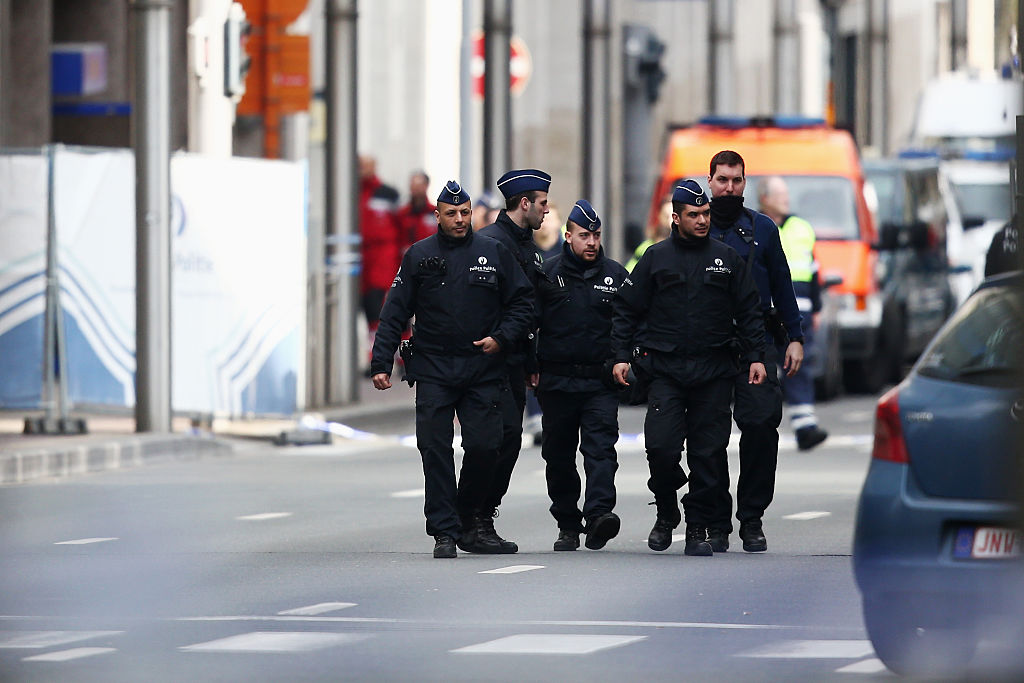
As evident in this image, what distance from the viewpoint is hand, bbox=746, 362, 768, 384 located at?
12180mm

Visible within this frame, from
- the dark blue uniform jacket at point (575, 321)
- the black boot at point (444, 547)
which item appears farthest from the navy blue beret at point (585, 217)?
the black boot at point (444, 547)

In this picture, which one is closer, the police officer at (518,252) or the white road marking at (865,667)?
the white road marking at (865,667)

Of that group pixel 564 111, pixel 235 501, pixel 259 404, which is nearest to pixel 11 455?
pixel 235 501

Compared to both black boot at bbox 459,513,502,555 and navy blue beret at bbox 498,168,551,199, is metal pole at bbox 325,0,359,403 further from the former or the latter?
black boot at bbox 459,513,502,555

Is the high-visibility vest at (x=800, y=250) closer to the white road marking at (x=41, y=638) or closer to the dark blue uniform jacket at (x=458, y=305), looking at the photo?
the dark blue uniform jacket at (x=458, y=305)

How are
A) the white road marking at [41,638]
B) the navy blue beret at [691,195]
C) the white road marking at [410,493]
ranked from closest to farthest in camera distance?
the white road marking at [41,638] → the navy blue beret at [691,195] → the white road marking at [410,493]

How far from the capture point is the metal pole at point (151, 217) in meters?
19.0

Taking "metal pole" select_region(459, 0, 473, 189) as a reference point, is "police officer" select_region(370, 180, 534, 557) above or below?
below

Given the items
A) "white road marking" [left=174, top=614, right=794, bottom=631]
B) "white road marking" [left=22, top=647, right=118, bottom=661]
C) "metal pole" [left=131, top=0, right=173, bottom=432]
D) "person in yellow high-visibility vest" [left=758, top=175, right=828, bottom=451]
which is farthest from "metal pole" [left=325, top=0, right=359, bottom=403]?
"white road marking" [left=22, top=647, right=118, bottom=661]

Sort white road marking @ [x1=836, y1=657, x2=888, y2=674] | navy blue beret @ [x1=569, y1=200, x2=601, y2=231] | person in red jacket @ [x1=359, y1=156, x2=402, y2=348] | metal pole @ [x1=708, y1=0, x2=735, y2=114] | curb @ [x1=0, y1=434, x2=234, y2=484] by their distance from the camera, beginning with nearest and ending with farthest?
white road marking @ [x1=836, y1=657, x2=888, y2=674], navy blue beret @ [x1=569, y1=200, x2=601, y2=231], curb @ [x1=0, y1=434, x2=234, y2=484], person in red jacket @ [x1=359, y1=156, x2=402, y2=348], metal pole @ [x1=708, y1=0, x2=735, y2=114]

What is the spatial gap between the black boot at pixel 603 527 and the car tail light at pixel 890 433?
12.7 ft

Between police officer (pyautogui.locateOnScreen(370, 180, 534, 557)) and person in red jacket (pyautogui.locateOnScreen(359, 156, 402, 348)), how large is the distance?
13336 millimetres

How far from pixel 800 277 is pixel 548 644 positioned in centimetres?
917

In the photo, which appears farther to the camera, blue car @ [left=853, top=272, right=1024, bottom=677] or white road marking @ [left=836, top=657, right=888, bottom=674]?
white road marking @ [left=836, top=657, right=888, bottom=674]
